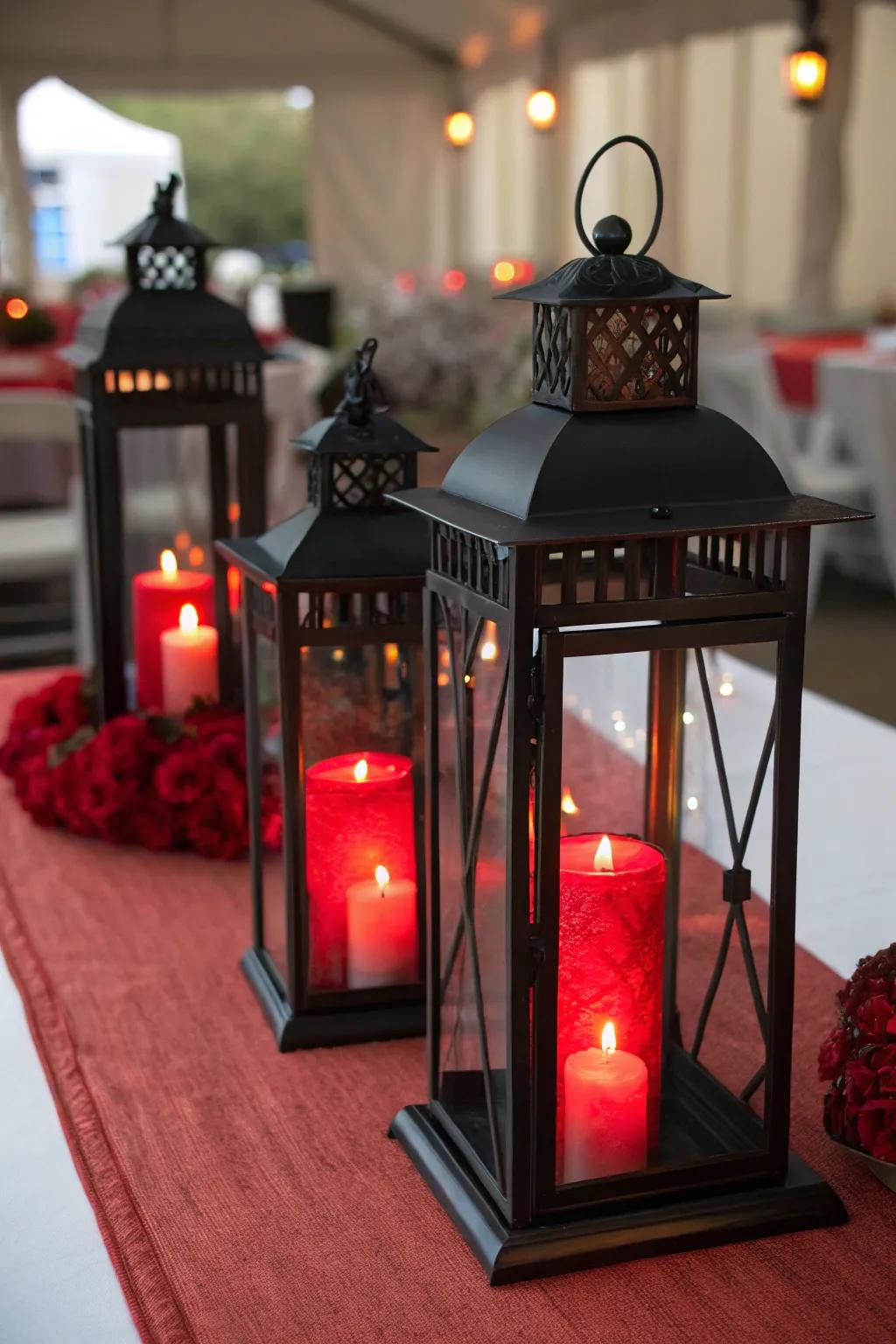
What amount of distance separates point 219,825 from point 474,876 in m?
0.66

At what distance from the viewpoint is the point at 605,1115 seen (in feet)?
3.03

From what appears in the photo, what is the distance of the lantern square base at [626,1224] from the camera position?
0.89 meters

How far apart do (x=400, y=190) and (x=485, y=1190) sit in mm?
11859

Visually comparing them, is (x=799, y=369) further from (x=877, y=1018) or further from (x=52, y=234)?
(x=52, y=234)

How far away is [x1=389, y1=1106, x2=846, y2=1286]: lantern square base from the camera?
892mm

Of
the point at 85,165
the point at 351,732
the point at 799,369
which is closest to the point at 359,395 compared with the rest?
the point at 351,732

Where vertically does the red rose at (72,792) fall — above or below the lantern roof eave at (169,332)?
below

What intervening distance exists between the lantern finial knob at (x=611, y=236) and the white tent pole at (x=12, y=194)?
10.2m

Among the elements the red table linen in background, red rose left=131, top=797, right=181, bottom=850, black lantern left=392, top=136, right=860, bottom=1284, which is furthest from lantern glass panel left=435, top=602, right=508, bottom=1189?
the red table linen in background

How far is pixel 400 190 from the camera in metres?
12.1

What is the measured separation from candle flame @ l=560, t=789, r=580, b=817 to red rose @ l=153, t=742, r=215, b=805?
2.14 ft

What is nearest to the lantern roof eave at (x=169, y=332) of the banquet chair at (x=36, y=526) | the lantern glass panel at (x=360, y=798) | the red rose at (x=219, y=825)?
the red rose at (x=219, y=825)

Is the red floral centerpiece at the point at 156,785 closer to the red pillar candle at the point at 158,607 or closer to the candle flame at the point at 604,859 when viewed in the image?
the red pillar candle at the point at 158,607

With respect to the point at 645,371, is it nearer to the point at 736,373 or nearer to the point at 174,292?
the point at 174,292
